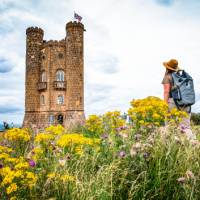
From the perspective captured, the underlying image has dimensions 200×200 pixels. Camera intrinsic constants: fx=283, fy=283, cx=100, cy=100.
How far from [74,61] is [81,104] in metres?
4.64

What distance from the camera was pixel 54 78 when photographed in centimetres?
3184

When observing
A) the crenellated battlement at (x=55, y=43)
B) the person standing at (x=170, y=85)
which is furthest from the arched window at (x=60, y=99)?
the person standing at (x=170, y=85)

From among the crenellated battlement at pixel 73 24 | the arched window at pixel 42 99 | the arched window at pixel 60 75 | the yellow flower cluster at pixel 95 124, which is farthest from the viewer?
the arched window at pixel 42 99

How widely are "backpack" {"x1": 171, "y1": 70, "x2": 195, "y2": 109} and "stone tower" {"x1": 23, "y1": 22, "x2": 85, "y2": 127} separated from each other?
76.9 ft

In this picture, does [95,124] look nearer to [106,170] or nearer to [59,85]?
[106,170]

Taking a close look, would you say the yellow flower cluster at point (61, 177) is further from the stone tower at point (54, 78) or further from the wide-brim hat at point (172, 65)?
the stone tower at point (54, 78)

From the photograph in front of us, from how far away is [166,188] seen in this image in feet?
10.7

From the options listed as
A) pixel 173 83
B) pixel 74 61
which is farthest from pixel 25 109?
pixel 173 83

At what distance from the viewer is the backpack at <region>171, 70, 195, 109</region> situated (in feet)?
20.7

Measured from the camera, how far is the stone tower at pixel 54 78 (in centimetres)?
3003

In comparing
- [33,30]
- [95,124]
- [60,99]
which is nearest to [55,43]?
[33,30]

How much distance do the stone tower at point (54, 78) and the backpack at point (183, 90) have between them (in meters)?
23.4

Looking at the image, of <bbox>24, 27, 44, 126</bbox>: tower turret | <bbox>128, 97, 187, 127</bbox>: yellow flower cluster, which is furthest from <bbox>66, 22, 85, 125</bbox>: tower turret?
<bbox>128, 97, 187, 127</bbox>: yellow flower cluster

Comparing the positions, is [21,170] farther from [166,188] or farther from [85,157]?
[166,188]
